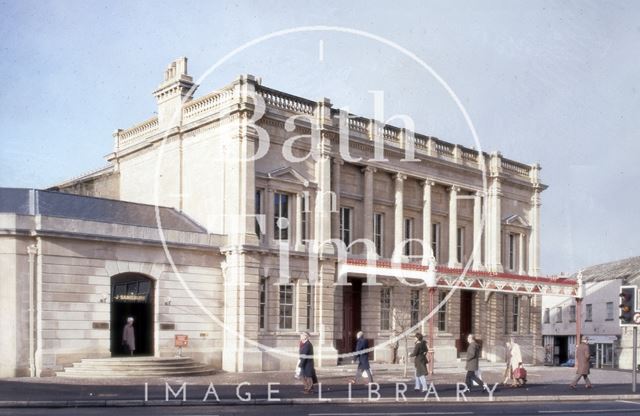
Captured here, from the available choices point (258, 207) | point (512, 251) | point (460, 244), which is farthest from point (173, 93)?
point (512, 251)

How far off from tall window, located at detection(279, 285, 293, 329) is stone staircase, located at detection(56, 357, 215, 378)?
5.87 metres

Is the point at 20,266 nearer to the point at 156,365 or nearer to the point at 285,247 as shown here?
the point at 156,365

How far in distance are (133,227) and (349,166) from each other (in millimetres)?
11600

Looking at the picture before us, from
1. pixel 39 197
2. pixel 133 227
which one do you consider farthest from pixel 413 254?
pixel 39 197

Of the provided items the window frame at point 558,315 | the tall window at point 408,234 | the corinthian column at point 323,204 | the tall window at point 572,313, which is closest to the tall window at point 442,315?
the tall window at point 408,234

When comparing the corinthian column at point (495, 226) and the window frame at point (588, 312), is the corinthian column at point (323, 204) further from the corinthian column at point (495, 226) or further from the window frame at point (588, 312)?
the window frame at point (588, 312)

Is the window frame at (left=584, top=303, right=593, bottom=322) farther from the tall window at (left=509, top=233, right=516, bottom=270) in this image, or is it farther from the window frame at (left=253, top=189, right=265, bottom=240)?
the window frame at (left=253, top=189, right=265, bottom=240)

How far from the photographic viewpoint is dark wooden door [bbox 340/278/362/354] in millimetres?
38000

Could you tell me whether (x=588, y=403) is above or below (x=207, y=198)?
below

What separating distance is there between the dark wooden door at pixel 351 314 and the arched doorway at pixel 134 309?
9.59 meters

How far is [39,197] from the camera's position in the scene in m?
31.0

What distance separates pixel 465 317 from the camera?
A: 4434cm

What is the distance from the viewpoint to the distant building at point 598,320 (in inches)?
2240

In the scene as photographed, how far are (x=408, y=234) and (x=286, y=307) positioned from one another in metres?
9.12
